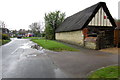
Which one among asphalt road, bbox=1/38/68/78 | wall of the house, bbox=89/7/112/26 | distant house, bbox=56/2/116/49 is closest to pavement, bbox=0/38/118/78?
asphalt road, bbox=1/38/68/78

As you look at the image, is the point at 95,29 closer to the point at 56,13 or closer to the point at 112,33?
the point at 112,33

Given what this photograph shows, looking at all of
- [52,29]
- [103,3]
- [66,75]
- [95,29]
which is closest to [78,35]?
[95,29]

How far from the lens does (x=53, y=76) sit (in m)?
5.14

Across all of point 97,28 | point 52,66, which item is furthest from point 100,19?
point 52,66

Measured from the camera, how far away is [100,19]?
55.3ft

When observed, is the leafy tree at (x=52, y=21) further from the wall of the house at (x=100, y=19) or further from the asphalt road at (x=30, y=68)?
the asphalt road at (x=30, y=68)

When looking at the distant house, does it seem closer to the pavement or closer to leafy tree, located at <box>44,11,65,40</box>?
the pavement

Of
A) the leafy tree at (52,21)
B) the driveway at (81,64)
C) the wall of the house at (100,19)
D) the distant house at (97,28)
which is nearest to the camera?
the driveway at (81,64)

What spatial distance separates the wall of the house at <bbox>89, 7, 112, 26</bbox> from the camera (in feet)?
53.9

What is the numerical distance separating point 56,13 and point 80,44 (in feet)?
70.5

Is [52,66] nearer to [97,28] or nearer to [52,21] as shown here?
[97,28]

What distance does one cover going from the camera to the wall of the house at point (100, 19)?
53.9ft

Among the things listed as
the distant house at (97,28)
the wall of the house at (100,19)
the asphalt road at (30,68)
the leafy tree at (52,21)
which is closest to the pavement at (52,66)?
the asphalt road at (30,68)

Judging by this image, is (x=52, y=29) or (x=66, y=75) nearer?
(x=66, y=75)
